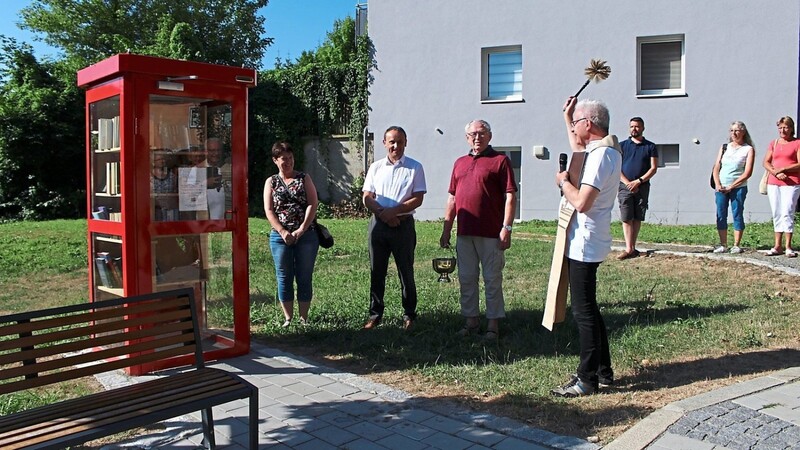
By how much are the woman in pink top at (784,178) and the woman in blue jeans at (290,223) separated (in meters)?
6.43

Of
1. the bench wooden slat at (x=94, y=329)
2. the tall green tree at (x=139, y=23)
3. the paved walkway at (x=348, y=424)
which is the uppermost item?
the tall green tree at (x=139, y=23)

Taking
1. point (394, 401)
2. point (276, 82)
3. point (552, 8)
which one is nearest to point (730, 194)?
point (394, 401)

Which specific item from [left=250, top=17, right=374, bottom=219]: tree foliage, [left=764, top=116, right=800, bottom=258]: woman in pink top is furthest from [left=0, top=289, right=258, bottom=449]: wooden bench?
[left=250, top=17, right=374, bottom=219]: tree foliage

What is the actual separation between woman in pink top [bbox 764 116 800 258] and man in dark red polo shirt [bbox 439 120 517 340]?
523 centimetres

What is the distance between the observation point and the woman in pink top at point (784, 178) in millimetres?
9008

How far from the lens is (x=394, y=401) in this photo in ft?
15.0

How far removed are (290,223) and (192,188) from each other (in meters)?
1.13

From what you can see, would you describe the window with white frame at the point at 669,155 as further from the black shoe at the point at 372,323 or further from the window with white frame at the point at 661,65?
the black shoe at the point at 372,323

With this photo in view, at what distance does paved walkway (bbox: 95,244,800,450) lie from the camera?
3.79m

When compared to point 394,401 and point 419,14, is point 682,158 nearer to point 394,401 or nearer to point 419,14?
point 419,14

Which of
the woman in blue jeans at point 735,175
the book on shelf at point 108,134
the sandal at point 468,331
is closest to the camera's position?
the book on shelf at point 108,134

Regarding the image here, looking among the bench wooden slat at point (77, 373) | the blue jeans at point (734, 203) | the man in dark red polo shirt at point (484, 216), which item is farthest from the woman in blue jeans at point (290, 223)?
the blue jeans at point (734, 203)

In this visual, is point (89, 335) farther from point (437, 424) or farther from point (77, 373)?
point (437, 424)

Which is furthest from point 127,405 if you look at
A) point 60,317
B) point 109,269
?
point 109,269
